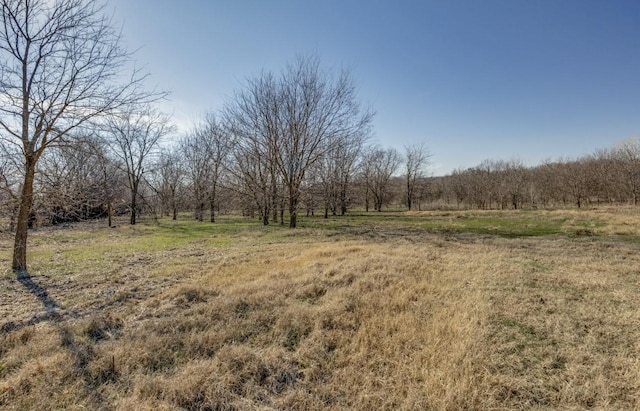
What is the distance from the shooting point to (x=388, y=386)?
3.01 meters

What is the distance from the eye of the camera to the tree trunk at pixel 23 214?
7.29 metres

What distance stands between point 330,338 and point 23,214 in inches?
358

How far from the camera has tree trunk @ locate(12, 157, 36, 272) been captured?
729 cm

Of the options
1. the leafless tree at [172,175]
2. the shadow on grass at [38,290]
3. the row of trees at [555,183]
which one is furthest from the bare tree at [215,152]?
the row of trees at [555,183]

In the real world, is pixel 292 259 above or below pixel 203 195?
below

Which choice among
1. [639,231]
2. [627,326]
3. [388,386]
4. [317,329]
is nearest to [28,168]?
[317,329]

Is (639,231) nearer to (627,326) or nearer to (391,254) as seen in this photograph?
(391,254)

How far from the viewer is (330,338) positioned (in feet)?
13.3

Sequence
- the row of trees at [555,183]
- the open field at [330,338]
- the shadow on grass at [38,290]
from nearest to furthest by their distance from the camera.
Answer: the open field at [330,338] < the shadow on grass at [38,290] < the row of trees at [555,183]

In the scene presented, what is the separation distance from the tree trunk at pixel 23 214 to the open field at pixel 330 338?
91cm

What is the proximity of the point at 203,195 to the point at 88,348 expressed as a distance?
28284 mm

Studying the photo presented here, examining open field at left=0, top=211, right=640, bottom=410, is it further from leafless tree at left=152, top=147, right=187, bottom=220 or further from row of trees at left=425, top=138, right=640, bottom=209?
row of trees at left=425, top=138, right=640, bottom=209

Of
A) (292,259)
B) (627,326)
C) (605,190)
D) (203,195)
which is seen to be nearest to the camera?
(627,326)

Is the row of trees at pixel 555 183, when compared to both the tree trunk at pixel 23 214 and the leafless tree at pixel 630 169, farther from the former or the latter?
the tree trunk at pixel 23 214
